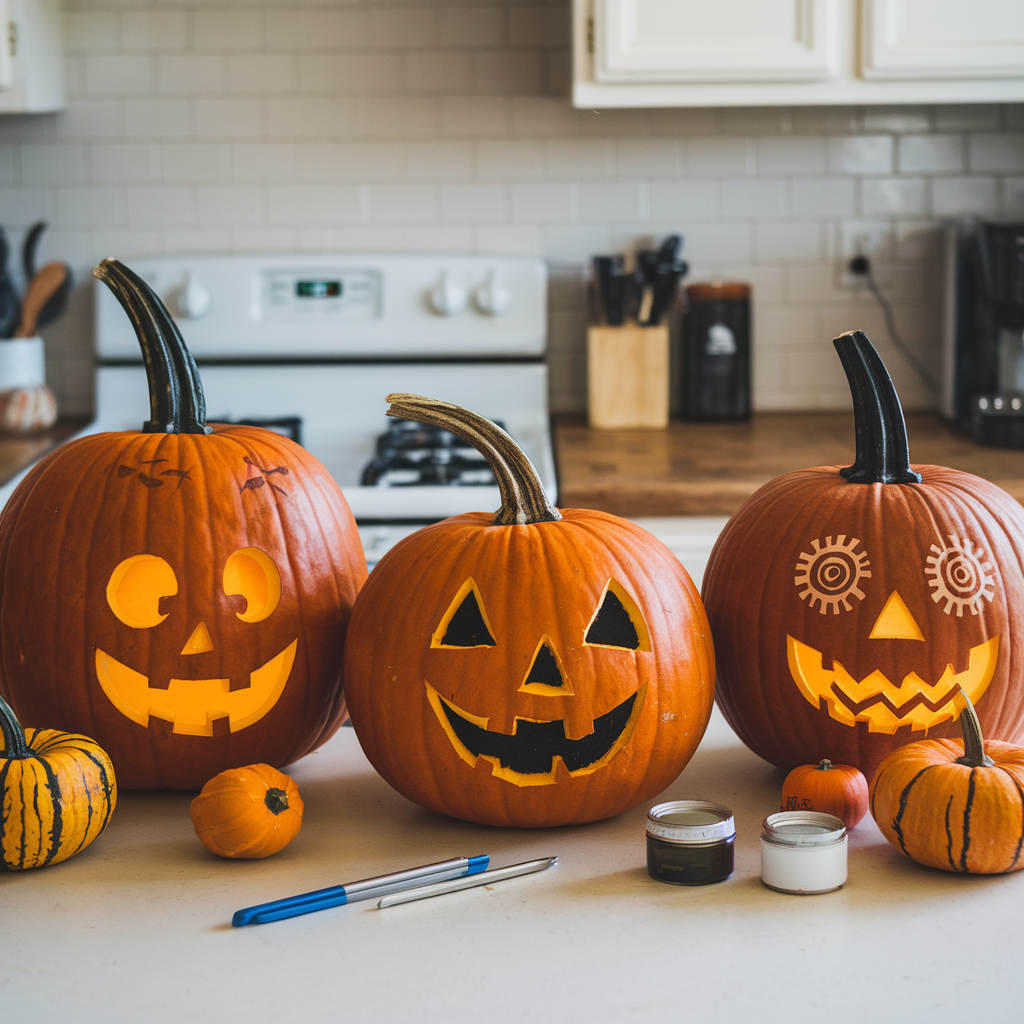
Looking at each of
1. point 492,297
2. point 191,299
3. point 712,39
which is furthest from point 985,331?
point 191,299

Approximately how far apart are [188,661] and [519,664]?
25 centimetres

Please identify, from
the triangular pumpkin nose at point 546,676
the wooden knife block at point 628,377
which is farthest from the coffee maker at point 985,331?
the triangular pumpkin nose at point 546,676

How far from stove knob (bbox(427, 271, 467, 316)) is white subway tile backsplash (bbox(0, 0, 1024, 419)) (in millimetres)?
140

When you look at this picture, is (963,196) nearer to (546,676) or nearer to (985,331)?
(985,331)

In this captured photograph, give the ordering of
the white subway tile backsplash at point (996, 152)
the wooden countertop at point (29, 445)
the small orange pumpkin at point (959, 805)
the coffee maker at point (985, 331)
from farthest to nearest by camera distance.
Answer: the white subway tile backsplash at point (996, 152) < the coffee maker at point (985, 331) < the wooden countertop at point (29, 445) < the small orange pumpkin at point (959, 805)

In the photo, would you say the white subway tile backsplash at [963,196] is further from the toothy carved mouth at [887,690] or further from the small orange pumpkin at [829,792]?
the small orange pumpkin at [829,792]

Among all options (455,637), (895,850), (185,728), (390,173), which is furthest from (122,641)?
(390,173)

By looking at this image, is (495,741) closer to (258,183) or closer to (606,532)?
(606,532)

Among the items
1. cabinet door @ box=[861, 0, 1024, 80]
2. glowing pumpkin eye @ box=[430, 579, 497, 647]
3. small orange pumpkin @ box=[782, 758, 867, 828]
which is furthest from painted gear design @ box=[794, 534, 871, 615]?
cabinet door @ box=[861, 0, 1024, 80]

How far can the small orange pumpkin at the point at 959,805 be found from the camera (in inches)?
27.2

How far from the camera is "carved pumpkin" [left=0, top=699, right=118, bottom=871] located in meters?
0.71

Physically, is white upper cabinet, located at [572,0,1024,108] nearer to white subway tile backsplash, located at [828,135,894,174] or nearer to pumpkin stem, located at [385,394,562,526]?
white subway tile backsplash, located at [828,135,894,174]

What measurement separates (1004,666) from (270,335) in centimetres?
200

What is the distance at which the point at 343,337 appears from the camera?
2551 mm
